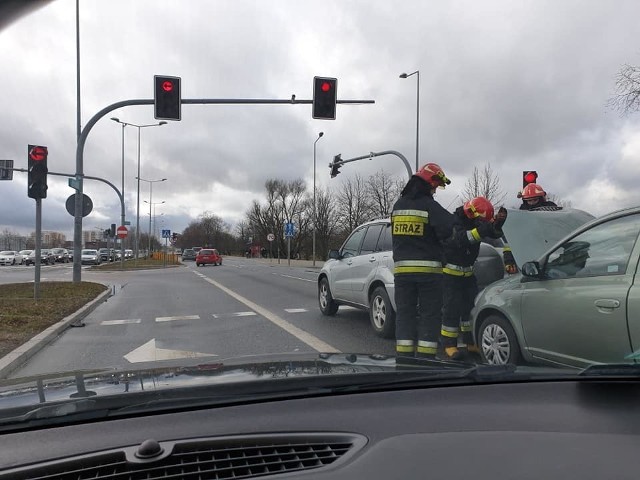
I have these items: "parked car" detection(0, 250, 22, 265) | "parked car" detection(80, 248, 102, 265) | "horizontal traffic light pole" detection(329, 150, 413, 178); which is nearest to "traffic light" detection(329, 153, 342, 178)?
"horizontal traffic light pole" detection(329, 150, 413, 178)

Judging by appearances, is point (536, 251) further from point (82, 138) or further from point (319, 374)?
point (82, 138)

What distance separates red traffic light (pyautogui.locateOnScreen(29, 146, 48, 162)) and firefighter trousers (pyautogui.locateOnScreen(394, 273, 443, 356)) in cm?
1003

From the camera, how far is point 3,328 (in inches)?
318

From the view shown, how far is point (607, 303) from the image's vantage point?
12.8 ft

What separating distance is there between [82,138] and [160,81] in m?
3.52

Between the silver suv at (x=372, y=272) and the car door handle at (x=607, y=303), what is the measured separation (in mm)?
2408

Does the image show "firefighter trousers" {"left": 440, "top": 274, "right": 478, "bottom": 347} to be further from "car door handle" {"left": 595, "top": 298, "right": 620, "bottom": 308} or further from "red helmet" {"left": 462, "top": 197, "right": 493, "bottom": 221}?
"car door handle" {"left": 595, "top": 298, "right": 620, "bottom": 308}

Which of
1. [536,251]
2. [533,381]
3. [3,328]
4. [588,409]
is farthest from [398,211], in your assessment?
[3,328]

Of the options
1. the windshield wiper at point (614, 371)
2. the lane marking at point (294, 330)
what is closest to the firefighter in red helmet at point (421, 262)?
the lane marking at point (294, 330)

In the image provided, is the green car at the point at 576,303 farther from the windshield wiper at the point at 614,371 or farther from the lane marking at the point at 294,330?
the lane marking at the point at 294,330

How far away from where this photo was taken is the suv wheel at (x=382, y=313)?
7145 mm

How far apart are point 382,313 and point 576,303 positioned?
340 centimetres

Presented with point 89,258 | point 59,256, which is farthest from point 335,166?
point 59,256

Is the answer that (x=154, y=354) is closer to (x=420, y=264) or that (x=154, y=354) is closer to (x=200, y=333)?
(x=200, y=333)
